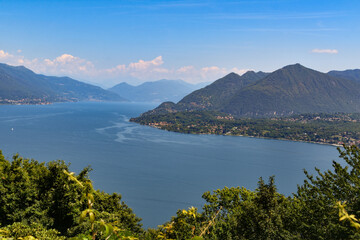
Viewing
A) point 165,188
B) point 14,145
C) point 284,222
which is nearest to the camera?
point 284,222

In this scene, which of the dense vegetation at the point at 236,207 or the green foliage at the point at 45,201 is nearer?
the dense vegetation at the point at 236,207

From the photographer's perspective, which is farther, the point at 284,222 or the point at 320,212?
the point at 284,222

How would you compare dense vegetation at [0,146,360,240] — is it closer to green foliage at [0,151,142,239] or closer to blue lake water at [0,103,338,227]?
green foliage at [0,151,142,239]

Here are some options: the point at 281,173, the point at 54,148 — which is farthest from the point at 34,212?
the point at 54,148

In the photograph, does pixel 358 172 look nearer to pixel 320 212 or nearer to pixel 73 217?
pixel 320 212

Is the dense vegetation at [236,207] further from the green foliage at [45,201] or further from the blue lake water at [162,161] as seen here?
the blue lake water at [162,161]

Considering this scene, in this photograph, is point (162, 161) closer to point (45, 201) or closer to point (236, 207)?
point (236, 207)

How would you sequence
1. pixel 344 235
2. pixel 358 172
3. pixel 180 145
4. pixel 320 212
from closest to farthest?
pixel 344 235, pixel 358 172, pixel 320 212, pixel 180 145

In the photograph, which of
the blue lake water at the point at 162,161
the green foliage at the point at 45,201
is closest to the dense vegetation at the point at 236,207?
the green foliage at the point at 45,201

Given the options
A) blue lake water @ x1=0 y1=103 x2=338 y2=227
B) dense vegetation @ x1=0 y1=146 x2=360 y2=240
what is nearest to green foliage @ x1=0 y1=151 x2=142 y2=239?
dense vegetation @ x1=0 y1=146 x2=360 y2=240
